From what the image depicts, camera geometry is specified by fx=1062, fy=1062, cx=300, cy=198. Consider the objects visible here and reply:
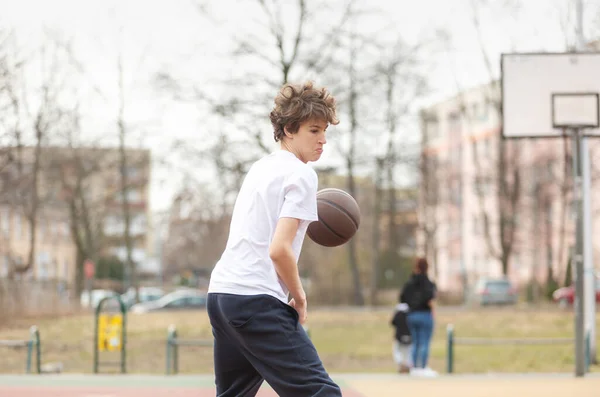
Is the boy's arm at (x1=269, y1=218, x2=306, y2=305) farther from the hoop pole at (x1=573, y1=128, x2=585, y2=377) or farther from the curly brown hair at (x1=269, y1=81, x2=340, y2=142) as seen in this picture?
the hoop pole at (x1=573, y1=128, x2=585, y2=377)

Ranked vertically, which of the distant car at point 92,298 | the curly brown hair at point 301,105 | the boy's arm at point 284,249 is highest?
the curly brown hair at point 301,105

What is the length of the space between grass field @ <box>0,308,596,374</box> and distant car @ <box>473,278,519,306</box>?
1263 cm

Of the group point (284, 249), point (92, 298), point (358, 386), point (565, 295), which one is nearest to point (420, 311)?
point (358, 386)

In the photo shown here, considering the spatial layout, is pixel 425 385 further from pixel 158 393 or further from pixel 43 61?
pixel 43 61

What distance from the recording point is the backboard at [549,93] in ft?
46.8

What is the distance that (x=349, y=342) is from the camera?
24.2m

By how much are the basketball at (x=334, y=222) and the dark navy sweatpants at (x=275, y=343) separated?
1343mm

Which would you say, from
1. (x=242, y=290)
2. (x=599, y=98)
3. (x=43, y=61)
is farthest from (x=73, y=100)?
(x=242, y=290)

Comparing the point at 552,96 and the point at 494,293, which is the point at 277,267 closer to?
the point at 552,96

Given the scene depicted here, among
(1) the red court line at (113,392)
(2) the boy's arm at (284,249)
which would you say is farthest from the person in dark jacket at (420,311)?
(2) the boy's arm at (284,249)

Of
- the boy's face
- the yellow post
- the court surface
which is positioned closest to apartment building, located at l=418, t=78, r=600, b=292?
the yellow post

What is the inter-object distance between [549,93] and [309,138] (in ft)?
34.6

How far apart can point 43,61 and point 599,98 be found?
24349 millimetres

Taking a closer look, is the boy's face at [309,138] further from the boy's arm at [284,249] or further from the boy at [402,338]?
the boy at [402,338]
